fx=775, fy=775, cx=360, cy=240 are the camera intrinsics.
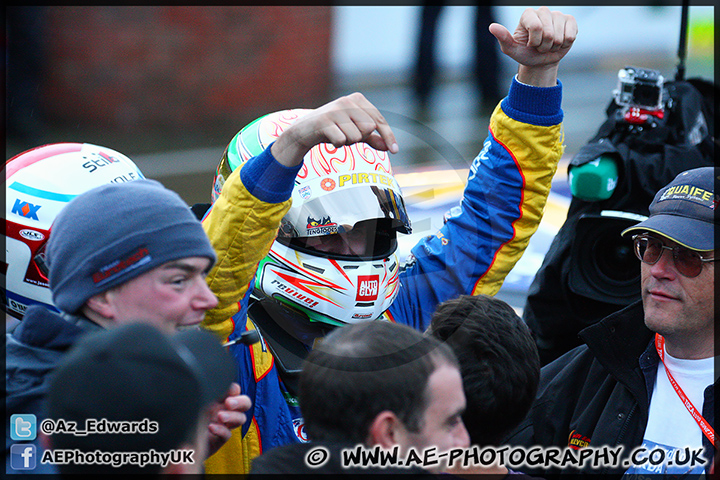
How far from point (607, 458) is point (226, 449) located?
3.54ft

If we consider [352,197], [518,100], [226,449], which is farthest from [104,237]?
[518,100]

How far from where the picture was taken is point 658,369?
7.64 feet

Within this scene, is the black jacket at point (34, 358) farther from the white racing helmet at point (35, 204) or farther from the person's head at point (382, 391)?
the white racing helmet at point (35, 204)

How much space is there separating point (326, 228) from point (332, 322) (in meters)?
0.30

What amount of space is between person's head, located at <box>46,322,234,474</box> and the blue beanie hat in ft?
1.09

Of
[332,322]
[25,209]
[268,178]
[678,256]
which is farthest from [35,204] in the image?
[678,256]

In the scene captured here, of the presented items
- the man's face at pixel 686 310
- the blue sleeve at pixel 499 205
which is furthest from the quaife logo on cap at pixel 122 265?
the man's face at pixel 686 310

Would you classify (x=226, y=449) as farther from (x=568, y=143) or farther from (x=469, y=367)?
(x=568, y=143)

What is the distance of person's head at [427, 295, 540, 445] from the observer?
1.77 m

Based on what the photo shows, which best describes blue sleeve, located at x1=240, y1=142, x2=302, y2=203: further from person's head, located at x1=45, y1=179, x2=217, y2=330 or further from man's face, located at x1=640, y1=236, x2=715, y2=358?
man's face, located at x1=640, y1=236, x2=715, y2=358

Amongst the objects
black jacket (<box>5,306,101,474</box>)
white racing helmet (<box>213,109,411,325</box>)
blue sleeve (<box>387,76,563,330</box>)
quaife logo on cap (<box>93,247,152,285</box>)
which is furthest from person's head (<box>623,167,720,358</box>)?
black jacket (<box>5,306,101,474</box>)

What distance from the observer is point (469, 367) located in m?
1.81

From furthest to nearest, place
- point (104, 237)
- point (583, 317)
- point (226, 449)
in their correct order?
point (583, 317)
point (226, 449)
point (104, 237)

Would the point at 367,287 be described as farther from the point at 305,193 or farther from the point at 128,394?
the point at 128,394
